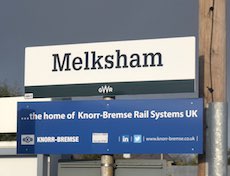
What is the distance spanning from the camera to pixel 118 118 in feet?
25.7

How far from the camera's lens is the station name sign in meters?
7.71

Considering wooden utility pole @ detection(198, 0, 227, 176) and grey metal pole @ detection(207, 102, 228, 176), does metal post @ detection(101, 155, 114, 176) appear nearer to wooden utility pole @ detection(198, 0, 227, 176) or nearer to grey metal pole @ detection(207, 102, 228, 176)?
A: wooden utility pole @ detection(198, 0, 227, 176)

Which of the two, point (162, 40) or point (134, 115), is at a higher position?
point (162, 40)

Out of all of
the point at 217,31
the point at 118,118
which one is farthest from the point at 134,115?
the point at 217,31

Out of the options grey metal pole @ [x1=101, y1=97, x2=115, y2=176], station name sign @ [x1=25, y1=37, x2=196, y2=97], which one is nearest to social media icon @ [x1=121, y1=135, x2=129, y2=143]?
grey metal pole @ [x1=101, y1=97, x2=115, y2=176]

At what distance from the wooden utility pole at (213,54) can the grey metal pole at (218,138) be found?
8.3 inches

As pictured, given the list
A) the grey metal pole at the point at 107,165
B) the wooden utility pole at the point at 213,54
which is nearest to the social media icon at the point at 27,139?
the grey metal pole at the point at 107,165

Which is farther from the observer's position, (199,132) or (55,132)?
(55,132)

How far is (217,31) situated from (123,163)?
2222 millimetres

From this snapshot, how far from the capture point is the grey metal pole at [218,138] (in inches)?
288

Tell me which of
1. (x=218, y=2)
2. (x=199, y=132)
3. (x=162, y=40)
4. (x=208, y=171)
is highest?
(x=218, y=2)

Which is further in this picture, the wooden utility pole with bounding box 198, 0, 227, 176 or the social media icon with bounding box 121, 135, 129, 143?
the social media icon with bounding box 121, 135, 129, 143

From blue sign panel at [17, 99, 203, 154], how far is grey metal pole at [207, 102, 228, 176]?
→ 0.17m

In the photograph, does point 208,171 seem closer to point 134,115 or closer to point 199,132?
point 199,132
